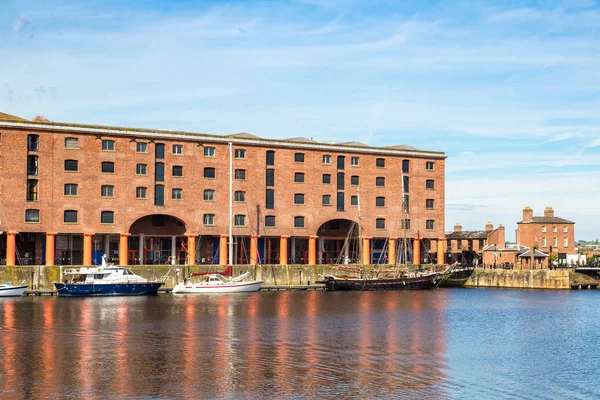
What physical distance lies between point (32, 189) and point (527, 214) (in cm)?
7714

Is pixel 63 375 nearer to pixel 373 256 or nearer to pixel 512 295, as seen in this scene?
pixel 512 295

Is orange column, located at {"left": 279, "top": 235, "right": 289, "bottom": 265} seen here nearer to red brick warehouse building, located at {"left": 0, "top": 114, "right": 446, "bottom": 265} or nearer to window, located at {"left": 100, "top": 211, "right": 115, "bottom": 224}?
red brick warehouse building, located at {"left": 0, "top": 114, "right": 446, "bottom": 265}

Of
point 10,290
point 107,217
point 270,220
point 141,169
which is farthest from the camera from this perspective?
point 270,220

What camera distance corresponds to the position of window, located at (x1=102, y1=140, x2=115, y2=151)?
9519 cm

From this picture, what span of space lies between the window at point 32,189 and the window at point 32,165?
918 millimetres

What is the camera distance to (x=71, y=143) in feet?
307

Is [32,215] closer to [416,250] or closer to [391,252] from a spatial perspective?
[391,252]

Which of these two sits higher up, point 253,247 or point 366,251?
point 253,247

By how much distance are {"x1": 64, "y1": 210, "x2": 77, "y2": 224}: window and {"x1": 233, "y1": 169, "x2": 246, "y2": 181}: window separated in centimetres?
1998

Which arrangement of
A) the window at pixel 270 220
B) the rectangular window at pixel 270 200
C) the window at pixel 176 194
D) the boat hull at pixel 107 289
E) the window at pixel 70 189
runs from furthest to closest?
the rectangular window at pixel 270 200 < the window at pixel 270 220 < the window at pixel 176 194 < the window at pixel 70 189 < the boat hull at pixel 107 289

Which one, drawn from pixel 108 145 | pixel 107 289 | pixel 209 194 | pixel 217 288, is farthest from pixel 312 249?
pixel 107 289

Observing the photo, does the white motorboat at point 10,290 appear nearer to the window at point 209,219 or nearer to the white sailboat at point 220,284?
the white sailboat at point 220,284

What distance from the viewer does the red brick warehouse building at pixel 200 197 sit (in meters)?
92.4

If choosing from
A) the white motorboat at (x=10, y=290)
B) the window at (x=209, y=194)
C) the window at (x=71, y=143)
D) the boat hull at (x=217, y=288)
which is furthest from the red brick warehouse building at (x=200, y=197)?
the boat hull at (x=217, y=288)
